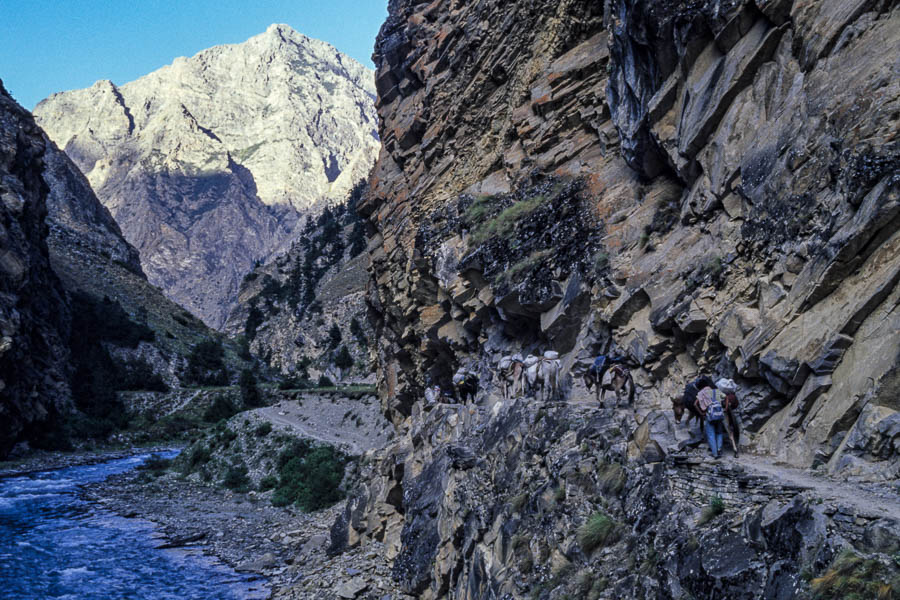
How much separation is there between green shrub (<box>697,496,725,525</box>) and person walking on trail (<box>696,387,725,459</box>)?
1.34 metres

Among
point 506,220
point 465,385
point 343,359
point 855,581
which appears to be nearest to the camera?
point 855,581

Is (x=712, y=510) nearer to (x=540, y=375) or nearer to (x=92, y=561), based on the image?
(x=540, y=375)

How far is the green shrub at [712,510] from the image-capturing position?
725 cm

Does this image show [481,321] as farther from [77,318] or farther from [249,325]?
[249,325]

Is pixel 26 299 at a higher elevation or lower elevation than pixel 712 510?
higher

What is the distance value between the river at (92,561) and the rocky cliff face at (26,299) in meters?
19.6

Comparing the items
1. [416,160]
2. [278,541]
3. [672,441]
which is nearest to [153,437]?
[278,541]

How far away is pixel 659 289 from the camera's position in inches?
565

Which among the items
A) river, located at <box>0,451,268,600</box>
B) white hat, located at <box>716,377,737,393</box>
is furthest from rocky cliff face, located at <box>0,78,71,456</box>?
white hat, located at <box>716,377,737,393</box>

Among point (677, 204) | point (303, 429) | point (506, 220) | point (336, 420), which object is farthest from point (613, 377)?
point (336, 420)

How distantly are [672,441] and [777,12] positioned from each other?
9.04 m

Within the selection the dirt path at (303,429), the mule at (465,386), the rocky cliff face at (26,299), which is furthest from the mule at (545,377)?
the rocky cliff face at (26,299)

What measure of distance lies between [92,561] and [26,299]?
46025 mm

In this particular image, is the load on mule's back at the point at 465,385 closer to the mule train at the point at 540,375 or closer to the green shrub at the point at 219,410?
the mule train at the point at 540,375
